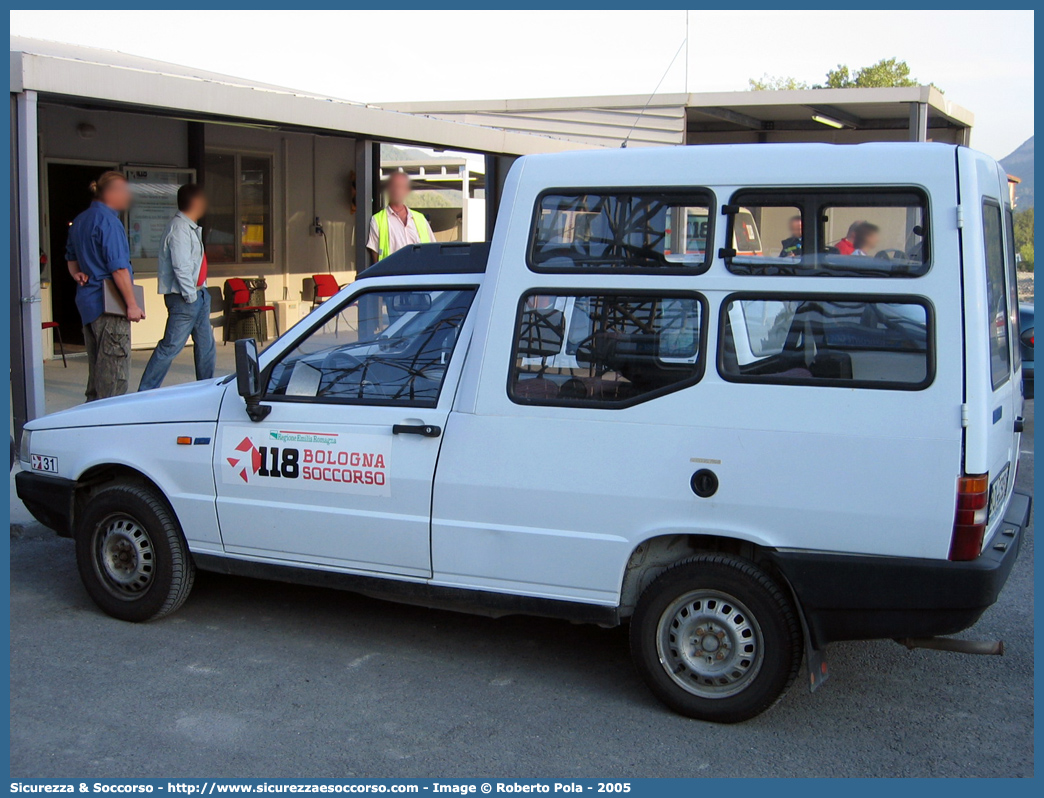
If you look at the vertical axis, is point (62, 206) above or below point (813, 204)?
above

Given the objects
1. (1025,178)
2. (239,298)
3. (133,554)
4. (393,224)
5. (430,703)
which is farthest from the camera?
(1025,178)

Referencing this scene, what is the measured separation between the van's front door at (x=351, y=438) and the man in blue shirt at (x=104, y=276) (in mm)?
3674

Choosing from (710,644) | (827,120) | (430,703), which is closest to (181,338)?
(430,703)

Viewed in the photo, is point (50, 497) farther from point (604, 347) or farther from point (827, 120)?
point (827, 120)

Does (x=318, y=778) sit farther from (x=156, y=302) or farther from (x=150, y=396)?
(x=156, y=302)

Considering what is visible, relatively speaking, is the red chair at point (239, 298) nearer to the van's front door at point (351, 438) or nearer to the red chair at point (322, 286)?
the red chair at point (322, 286)

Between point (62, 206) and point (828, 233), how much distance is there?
451 inches

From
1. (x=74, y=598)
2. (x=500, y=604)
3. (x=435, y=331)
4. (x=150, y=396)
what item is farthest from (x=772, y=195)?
(x=74, y=598)

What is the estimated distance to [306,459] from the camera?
459 cm

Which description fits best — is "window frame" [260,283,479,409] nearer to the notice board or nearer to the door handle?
the door handle

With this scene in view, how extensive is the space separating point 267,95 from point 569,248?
21.7ft

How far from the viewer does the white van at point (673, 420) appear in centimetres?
368

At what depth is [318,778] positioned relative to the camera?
3602 millimetres

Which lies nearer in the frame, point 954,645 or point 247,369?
point 954,645
